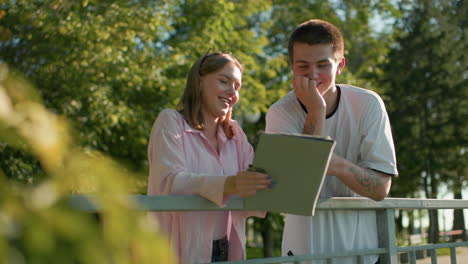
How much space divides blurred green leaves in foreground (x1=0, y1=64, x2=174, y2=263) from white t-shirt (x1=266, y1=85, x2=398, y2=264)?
2119 millimetres

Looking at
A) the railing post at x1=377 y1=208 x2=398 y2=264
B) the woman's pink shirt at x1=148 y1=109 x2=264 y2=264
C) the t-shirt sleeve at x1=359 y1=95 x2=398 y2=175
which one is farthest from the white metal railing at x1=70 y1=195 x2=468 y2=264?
the woman's pink shirt at x1=148 y1=109 x2=264 y2=264

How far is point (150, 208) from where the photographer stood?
181 centimetres

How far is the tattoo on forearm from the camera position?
2596 millimetres

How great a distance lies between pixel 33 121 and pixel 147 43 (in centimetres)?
1136

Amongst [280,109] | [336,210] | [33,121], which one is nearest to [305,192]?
[336,210]

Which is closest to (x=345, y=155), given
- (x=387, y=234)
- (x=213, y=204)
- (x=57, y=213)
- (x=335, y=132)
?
(x=335, y=132)

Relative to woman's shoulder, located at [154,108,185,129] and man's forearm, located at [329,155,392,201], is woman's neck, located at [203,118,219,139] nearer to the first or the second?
woman's shoulder, located at [154,108,185,129]

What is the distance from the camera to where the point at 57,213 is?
55 cm

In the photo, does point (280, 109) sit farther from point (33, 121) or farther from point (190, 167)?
point (33, 121)

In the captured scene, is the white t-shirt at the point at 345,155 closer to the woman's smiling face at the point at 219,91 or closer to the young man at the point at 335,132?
the young man at the point at 335,132

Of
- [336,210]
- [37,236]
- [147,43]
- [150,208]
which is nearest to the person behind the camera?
[37,236]

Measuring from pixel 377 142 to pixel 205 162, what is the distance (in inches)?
30.5

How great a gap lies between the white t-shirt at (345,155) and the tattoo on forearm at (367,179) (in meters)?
0.07

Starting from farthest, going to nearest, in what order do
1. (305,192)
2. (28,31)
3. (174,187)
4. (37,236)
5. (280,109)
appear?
(28,31), (280,109), (174,187), (305,192), (37,236)
